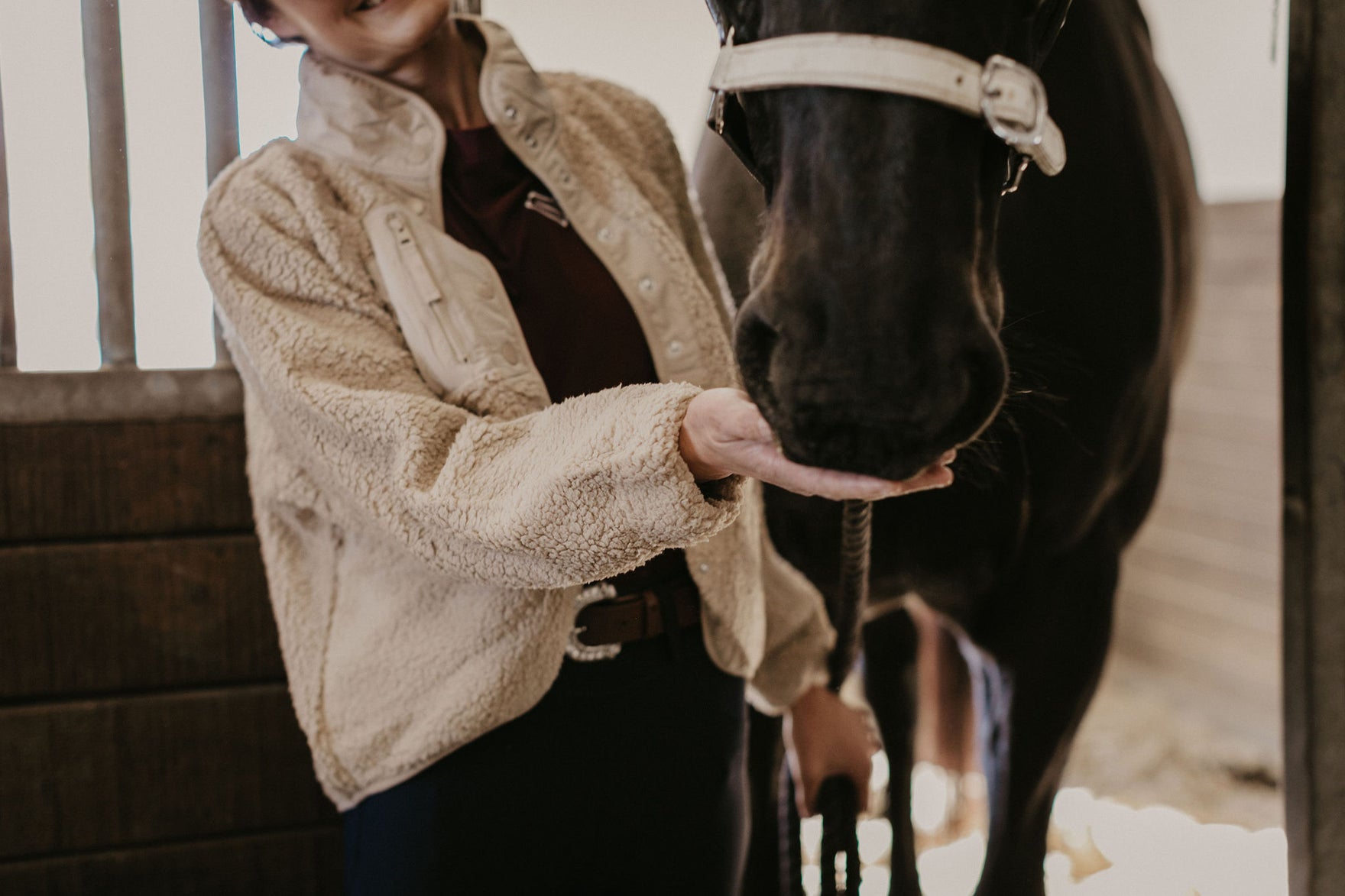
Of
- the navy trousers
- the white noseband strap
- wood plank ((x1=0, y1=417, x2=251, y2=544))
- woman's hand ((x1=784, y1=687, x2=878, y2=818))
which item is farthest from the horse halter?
wood plank ((x1=0, y1=417, x2=251, y2=544))

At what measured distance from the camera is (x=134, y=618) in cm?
93

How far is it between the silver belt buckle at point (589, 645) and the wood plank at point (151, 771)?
0.54 metres

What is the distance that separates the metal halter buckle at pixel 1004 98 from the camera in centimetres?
39

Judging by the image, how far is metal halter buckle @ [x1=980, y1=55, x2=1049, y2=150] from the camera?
0.39 metres

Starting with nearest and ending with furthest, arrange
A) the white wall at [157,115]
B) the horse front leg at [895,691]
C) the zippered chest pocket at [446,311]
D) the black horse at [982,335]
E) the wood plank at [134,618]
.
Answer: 1. the black horse at [982,335]
2. the zippered chest pocket at [446,311]
3. the white wall at [157,115]
4. the wood plank at [134,618]
5. the horse front leg at [895,691]

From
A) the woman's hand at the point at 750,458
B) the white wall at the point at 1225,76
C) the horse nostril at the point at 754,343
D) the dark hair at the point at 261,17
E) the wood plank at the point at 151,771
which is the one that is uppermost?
the white wall at the point at 1225,76

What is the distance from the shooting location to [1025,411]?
743mm

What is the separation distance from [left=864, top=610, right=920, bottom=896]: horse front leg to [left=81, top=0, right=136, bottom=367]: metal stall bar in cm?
82

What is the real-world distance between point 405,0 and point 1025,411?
0.53m

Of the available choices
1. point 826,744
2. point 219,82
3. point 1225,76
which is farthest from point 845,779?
point 1225,76

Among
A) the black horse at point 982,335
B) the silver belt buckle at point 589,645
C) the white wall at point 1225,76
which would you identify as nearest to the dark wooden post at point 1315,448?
the black horse at point 982,335

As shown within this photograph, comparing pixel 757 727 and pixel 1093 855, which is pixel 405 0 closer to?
pixel 757 727

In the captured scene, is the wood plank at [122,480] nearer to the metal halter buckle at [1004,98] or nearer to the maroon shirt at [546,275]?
the maroon shirt at [546,275]

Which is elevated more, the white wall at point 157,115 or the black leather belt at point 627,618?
the white wall at point 157,115
